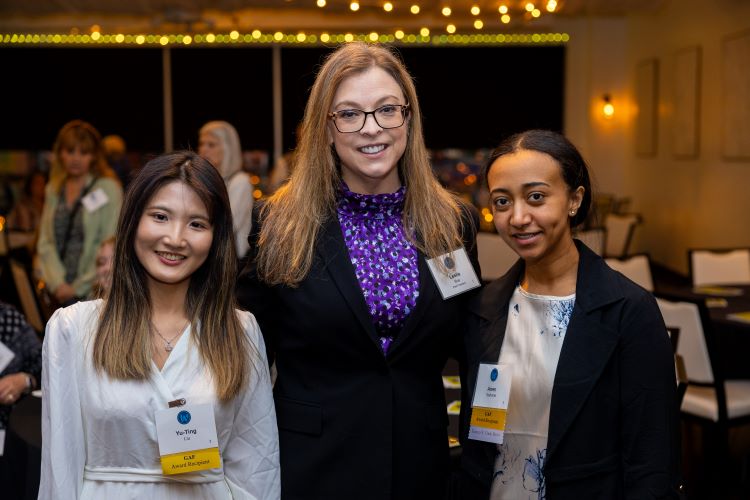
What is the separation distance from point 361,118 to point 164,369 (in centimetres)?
69

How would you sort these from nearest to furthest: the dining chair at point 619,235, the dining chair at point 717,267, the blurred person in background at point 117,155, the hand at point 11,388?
the hand at point 11,388, the dining chair at point 717,267, the dining chair at point 619,235, the blurred person in background at point 117,155

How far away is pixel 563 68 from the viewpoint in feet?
44.0

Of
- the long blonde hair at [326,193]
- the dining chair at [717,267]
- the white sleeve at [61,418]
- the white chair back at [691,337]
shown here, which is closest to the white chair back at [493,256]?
the dining chair at [717,267]

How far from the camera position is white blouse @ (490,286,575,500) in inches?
74.7

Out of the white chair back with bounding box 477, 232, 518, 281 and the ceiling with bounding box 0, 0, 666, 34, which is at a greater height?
the ceiling with bounding box 0, 0, 666, 34

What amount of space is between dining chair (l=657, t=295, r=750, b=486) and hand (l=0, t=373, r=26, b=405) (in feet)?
9.13

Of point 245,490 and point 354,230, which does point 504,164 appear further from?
point 245,490

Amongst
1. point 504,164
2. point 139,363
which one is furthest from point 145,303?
point 504,164

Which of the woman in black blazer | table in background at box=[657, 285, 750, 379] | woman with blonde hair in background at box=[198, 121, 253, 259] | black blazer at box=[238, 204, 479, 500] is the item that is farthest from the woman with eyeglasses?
woman with blonde hair in background at box=[198, 121, 253, 259]

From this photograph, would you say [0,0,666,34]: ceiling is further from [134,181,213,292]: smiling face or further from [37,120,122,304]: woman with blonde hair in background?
[134,181,213,292]: smiling face

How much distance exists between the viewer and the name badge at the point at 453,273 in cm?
205

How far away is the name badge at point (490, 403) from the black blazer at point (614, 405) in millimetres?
116

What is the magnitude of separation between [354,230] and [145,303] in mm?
503

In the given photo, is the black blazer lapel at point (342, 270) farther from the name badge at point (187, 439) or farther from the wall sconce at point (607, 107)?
the wall sconce at point (607, 107)
